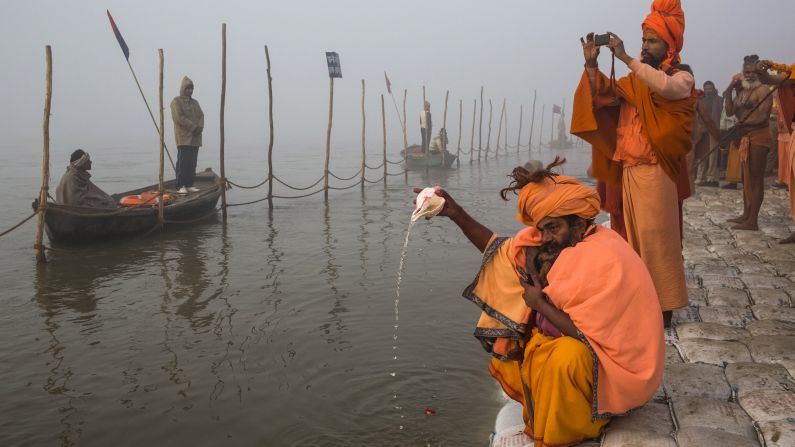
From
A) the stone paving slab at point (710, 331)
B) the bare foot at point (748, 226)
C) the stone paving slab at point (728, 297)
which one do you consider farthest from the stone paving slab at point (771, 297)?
the bare foot at point (748, 226)

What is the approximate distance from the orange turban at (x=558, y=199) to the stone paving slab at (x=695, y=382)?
102 centimetres

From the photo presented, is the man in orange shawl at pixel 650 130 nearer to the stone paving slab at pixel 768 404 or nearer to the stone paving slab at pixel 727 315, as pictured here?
the stone paving slab at pixel 727 315

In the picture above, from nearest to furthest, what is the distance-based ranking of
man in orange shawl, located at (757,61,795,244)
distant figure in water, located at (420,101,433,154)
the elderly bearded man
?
man in orange shawl, located at (757,61,795,244) → the elderly bearded man → distant figure in water, located at (420,101,433,154)

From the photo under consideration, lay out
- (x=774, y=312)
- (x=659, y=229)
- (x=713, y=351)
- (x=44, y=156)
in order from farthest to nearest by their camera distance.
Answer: (x=44, y=156)
(x=774, y=312)
(x=659, y=229)
(x=713, y=351)

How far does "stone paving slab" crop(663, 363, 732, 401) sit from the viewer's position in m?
2.89

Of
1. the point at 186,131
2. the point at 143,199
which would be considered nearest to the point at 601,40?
the point at 143,199

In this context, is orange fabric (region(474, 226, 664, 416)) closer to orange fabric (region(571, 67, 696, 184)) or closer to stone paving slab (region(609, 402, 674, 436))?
stone paving slab (region(609, 402, 674, 436))

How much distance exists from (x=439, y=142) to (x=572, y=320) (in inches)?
937

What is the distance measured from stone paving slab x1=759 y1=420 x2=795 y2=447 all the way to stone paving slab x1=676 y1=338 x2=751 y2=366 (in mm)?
729

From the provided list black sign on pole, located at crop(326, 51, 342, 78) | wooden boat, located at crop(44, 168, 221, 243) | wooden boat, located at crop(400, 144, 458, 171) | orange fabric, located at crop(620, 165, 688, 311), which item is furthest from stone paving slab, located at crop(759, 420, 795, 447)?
wooden boat, located at crop(400, 144, 458, 171)

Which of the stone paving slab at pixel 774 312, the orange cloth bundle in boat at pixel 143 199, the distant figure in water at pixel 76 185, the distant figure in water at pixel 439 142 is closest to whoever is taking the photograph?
the stone paving slab at pixel 774 312

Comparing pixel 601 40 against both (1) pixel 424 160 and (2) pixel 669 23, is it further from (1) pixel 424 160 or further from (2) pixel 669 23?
(1) pixel 424 160

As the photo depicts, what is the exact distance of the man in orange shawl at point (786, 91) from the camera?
455 centimetres

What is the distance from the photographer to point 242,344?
17.3 feet
